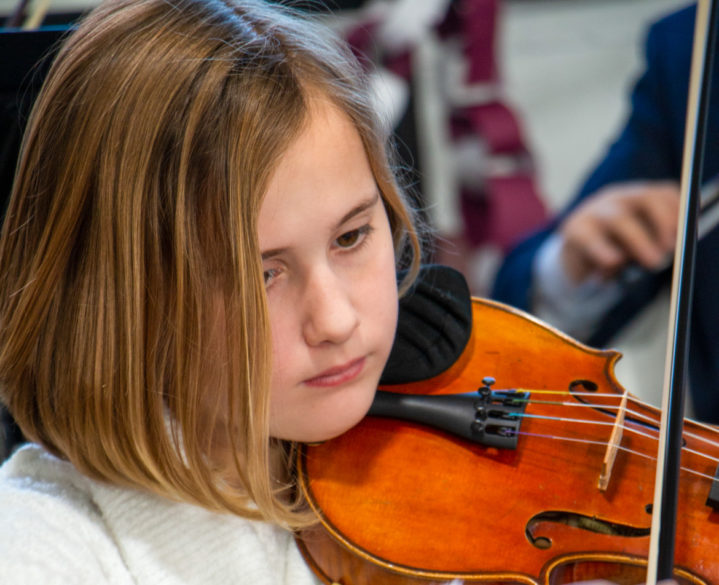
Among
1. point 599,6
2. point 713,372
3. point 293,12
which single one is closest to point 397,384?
point 293,12

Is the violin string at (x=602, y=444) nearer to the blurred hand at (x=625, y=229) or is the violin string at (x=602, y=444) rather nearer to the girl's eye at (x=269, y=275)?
→ the girl's eye at (x=269, y=275)

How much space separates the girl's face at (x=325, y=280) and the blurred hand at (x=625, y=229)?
491 mm

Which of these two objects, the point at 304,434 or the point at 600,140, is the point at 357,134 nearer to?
the point at 304,434

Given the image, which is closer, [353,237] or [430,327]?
[353,237]

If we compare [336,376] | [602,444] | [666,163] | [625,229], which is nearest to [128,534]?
[336,376]

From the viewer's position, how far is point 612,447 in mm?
542

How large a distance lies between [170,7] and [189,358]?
0.74 ft

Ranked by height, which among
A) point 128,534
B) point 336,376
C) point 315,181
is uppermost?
point 315,181

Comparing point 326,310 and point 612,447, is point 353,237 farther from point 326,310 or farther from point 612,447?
point 612,447

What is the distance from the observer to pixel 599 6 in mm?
2215

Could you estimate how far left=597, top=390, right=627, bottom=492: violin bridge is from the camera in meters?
0.53

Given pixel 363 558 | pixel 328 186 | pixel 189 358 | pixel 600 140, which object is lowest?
pixel 600 140

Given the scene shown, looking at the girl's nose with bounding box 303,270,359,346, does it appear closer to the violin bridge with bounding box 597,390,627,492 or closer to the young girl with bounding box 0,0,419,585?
the young girl with bounding box 0,0,419,585

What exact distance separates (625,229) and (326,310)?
1.87 ft
